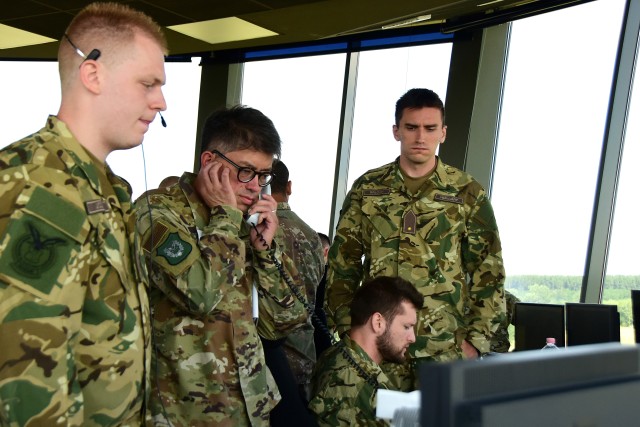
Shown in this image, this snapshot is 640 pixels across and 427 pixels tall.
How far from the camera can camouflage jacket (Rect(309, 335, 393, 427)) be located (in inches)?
93.0

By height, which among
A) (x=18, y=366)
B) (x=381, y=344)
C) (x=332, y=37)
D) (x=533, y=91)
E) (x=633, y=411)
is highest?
(x=332, y=37)

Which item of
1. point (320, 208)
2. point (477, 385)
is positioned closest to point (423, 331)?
point (477, 385)

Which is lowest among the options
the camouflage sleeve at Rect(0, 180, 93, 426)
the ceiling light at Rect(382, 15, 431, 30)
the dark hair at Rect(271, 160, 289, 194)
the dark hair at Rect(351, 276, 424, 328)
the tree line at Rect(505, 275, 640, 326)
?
the tree line at Rect(505, 275, 640, 326)

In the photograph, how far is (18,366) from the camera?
4.13ft

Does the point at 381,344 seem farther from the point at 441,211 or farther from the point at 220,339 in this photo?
the point at 220,339

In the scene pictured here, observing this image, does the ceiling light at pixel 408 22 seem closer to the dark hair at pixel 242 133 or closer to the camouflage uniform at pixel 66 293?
the dark hair at pixel 242 133

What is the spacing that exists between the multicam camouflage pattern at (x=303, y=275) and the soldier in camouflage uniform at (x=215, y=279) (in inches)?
50.4

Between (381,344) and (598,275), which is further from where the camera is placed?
(598,275)

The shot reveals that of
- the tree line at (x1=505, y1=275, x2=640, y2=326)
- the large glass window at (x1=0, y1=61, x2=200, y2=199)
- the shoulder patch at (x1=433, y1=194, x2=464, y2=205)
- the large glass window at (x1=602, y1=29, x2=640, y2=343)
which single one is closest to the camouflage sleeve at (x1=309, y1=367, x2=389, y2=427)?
the shoulder patch at (x1=433, y1=194, x2=464, y2=205)

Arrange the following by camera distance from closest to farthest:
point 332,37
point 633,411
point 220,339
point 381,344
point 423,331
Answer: point 633,411, point 220,339, point 381,344, point 423,331, point 332,37

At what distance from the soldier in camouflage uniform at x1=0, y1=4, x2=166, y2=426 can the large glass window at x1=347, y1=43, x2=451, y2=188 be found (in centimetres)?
548

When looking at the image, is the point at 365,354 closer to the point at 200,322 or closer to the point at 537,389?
the point at 200,322

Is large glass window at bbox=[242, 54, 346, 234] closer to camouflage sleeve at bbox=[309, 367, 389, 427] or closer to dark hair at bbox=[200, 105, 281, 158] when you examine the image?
camouflage sleeve at bbox=[309, 367, 389, 427]

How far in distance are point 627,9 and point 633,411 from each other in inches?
201
